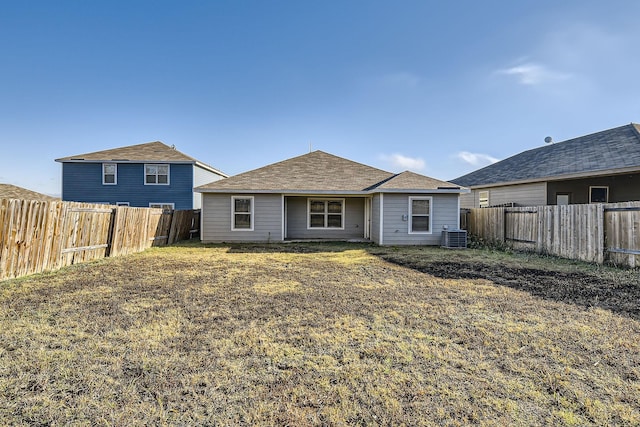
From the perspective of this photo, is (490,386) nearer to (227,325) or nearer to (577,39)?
(227,325)

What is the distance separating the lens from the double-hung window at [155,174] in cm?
1953

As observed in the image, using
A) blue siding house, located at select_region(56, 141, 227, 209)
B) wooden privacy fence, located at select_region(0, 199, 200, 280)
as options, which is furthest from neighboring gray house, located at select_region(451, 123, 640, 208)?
blue siding house, located at select_region(56, 141, 227, 209)

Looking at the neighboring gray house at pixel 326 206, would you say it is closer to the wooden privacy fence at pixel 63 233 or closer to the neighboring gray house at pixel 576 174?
the wooden privacy fence at pixel 63 233

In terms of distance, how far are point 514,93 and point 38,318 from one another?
1640cm

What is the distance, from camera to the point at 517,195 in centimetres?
1566

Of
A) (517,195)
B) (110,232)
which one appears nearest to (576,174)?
(517,195)

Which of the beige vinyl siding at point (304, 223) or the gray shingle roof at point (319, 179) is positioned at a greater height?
the gray shingle roof at point (319, 179)

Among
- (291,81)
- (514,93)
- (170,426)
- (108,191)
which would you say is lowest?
(170,426)

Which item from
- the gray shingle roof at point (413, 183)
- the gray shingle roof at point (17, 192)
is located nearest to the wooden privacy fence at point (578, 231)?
the gray shingle roof at point (413, 183)

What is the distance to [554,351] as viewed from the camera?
10.5ft

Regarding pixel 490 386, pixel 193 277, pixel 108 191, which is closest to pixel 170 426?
pixel 490 386

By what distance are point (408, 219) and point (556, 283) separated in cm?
669

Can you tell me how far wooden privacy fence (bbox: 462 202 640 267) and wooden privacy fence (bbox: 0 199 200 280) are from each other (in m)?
13.1

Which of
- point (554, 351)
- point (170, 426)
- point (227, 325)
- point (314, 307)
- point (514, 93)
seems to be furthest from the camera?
point (514, 93)
